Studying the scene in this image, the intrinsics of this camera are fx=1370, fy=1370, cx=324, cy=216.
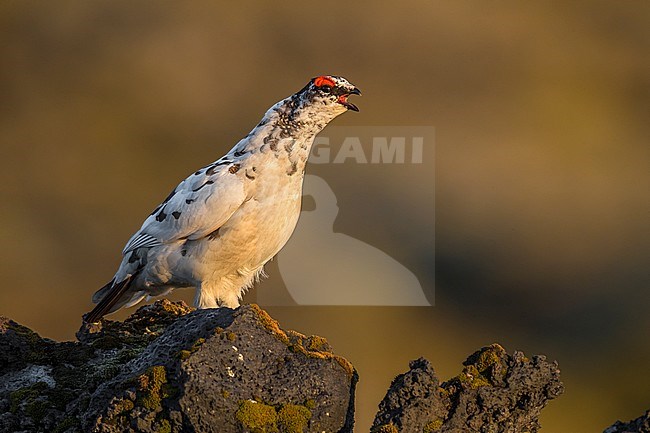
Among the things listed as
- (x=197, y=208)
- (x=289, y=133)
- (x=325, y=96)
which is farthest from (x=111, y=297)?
(x=325, y=96)

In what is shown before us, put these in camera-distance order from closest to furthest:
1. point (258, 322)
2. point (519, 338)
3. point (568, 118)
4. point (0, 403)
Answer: point (258, 322)
point (0, 403)
point (519, 338)
point (568, 118)

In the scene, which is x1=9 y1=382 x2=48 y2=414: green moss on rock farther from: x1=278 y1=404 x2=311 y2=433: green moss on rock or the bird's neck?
the bird's neck

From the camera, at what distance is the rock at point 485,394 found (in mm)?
6922

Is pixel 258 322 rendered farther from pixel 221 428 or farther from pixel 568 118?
pixel 568 118

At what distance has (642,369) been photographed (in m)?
25.6

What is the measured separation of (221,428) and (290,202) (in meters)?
3.09

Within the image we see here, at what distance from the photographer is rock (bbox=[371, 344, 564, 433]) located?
6922 millimetres

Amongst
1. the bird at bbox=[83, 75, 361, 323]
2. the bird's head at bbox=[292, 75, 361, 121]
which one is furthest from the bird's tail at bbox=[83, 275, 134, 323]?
the bird's head at bbox=[292, 75, 361, 121]

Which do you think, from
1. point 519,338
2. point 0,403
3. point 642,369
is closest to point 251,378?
point 0,403

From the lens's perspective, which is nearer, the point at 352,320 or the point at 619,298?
the point at 352,320

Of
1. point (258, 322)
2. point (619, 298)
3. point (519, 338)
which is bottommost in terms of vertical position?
point (258, 322)

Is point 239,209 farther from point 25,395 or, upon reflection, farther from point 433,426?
point 433,426

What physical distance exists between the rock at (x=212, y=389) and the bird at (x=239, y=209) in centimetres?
194

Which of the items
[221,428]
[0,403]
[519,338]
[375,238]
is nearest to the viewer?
[221,428]
